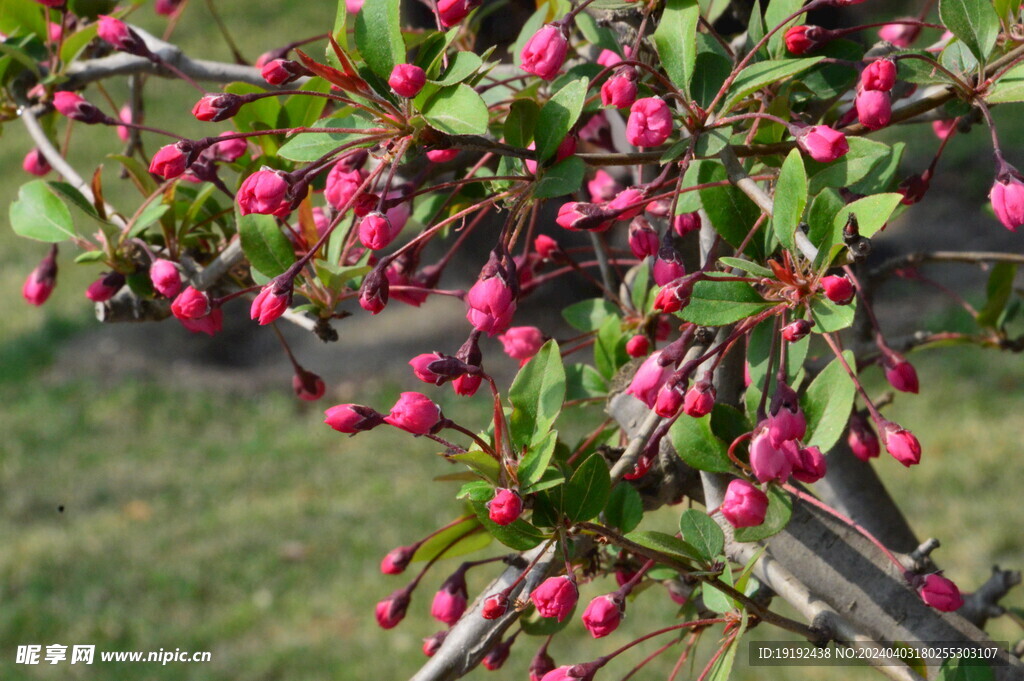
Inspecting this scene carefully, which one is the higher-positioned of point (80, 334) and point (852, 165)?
point (852, 165)

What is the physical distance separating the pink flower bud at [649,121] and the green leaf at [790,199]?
0.09 metres

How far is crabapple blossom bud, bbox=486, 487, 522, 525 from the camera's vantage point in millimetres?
704

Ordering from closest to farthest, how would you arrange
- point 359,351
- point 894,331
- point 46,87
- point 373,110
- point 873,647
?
point 373,110 < point 873,647 < point 46,87 < point 894,331 < point 359,351

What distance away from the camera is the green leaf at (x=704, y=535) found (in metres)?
0.82

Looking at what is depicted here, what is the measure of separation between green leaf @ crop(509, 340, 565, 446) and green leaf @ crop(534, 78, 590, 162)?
146 millimetres

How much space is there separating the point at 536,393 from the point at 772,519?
0.22m

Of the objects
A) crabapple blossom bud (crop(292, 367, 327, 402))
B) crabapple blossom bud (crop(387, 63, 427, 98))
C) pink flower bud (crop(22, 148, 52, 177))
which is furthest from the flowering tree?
pink flower bud (crop(22, 148, 52, 177))

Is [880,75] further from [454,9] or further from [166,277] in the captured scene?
[166,277]

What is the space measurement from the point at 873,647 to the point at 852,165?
15.6 inches

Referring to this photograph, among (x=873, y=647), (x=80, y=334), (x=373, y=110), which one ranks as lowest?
(x=80, y=334)

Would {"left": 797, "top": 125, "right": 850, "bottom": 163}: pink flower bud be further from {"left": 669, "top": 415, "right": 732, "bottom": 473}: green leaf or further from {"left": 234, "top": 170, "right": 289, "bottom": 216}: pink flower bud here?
{"left": 234, "top": 170, "right": 289, "bottom": 216}: pink flower bud

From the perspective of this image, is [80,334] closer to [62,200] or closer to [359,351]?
[359,351]

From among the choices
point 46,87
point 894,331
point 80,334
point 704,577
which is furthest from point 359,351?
point 704,577

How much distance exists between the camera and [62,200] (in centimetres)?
106
